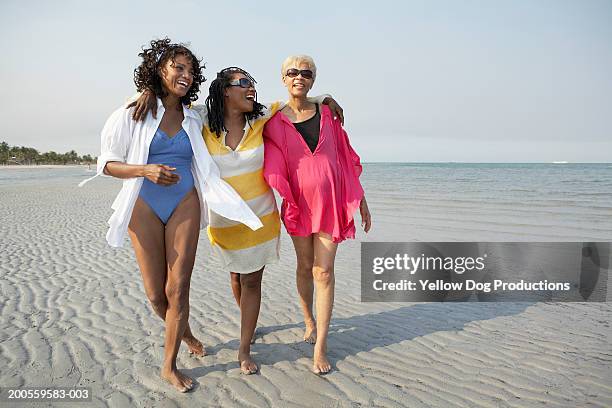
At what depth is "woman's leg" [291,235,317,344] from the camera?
11.8 feet

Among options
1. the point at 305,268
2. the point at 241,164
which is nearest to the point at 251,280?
the point at 305,268

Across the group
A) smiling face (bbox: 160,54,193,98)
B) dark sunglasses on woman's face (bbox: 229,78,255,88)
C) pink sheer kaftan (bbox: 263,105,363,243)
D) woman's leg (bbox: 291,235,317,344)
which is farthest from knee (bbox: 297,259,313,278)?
smiling face (bbox: 160,54,193,98)

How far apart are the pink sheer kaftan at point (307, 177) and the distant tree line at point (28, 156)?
105 metres

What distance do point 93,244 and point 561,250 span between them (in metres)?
9.30

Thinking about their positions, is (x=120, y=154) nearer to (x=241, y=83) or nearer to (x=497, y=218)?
(x=241, y=83)

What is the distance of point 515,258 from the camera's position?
24.2 ft

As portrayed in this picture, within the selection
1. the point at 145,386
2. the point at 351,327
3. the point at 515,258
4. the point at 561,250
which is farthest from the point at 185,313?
the point at 561,250

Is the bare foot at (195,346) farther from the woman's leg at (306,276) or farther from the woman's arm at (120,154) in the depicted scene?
the woman's arm at (120,154)

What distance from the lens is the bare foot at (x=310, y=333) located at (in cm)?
405

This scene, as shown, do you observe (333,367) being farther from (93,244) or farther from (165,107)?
(93,244)

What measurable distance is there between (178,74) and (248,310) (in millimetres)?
1907

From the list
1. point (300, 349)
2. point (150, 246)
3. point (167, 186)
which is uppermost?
point (167, 186)

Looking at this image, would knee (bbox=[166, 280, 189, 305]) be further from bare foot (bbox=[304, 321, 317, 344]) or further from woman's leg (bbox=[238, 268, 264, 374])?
bare foot (bbox=[304, 321, 317, 344])

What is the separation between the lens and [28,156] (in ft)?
305
